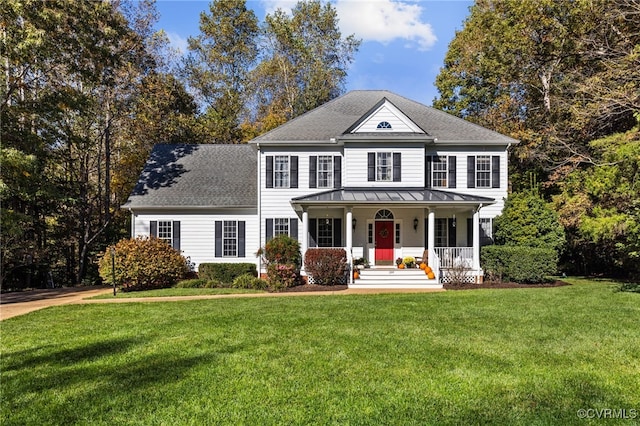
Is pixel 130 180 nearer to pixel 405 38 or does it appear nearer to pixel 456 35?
pixel 405 38

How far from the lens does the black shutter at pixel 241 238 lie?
19.3 meters

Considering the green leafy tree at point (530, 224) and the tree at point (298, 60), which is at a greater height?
the tree at point (298, 60)

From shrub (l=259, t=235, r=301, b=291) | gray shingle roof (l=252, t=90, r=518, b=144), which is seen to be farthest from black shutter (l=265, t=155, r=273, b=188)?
shrub (l=259, t=235, r=301, b=291)

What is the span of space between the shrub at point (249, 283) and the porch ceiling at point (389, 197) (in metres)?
3.47

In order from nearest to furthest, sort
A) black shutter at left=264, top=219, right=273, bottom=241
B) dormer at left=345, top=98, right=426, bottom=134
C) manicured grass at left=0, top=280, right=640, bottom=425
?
1. manicured grass at left=0, top=280, right=640, bottom=425
2. dormer at left=345, top=98, right=426, bottom=134
3. black shutter at left=264, top=219, right=273, bottom=241

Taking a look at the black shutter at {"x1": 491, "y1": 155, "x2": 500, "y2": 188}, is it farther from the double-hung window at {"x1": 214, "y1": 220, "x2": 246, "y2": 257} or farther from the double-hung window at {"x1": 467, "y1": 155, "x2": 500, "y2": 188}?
the double-hung window at {"x1": 214, "y1": 220, "x2": 246, "y2": 257}

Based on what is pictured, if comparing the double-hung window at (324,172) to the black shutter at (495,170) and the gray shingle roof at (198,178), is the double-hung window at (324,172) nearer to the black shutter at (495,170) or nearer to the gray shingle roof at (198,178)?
the gray shingle roof at (198,178)

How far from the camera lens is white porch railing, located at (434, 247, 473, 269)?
55.4ft

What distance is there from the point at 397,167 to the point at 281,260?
21.6ft

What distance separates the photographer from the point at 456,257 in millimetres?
17250

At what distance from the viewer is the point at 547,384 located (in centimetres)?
552

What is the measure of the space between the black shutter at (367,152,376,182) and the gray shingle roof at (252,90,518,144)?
1.61 metres

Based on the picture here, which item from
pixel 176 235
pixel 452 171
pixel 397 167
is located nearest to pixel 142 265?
pixel 176 235

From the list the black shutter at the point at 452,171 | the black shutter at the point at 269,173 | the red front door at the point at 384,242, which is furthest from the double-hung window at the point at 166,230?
the black shutter at the point at 452,171
